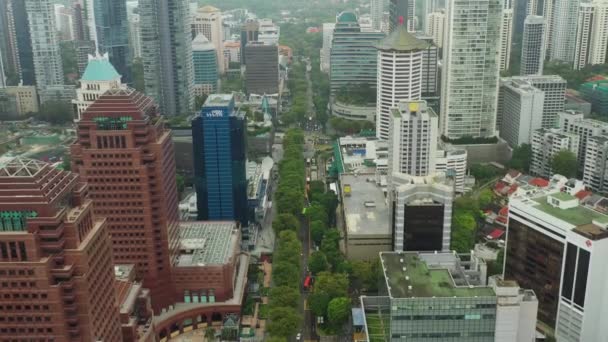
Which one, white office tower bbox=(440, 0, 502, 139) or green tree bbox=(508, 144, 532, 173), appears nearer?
green tree bbox=(508, 144, 532, 173)

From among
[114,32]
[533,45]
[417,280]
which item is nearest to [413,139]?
[417,280]

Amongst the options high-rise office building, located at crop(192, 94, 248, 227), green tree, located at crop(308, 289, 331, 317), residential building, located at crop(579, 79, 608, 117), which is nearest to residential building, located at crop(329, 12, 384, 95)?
residential building, located at crop(579, 79, 608, 117)

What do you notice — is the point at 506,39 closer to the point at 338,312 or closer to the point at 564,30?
the point at 564,30

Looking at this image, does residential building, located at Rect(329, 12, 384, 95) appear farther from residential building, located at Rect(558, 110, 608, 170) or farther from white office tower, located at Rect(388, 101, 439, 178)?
white office tower, located at Rect(388, 101, 439, 178)

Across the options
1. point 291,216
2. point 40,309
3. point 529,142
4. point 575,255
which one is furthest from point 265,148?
point 40,309

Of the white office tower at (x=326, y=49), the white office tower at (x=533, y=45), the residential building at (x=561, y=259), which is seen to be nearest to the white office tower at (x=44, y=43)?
the white office tower at (x=326, y=49)

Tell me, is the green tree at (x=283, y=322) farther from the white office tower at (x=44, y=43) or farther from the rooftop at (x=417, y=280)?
the white office tower at (x=44, y=43)
